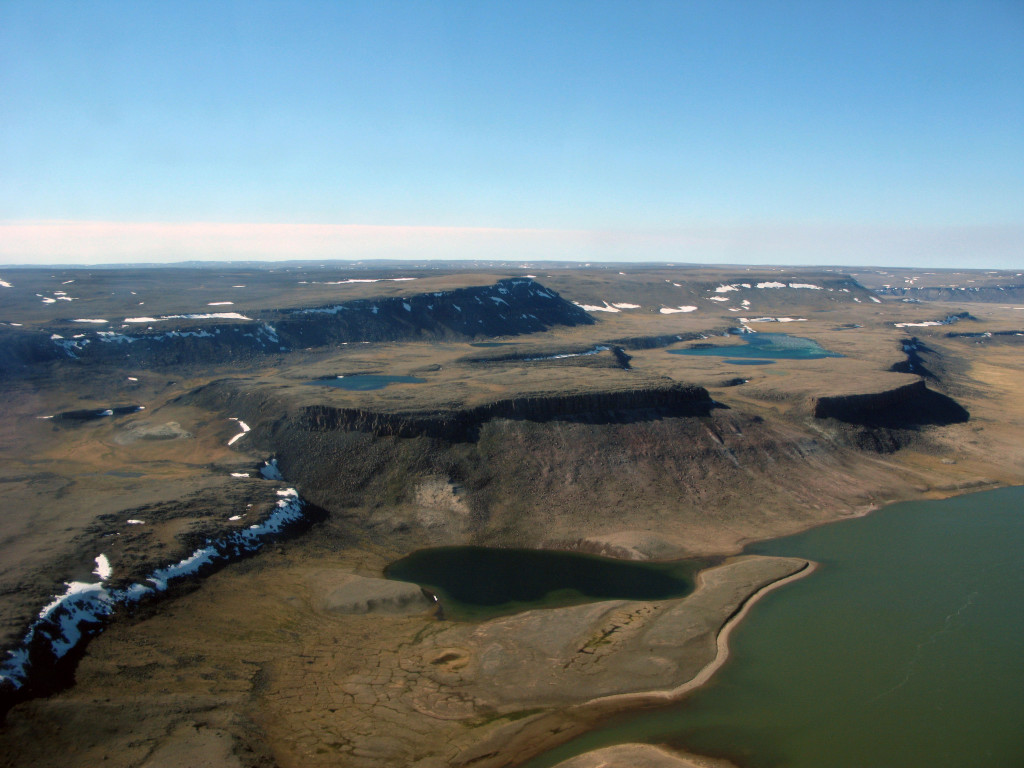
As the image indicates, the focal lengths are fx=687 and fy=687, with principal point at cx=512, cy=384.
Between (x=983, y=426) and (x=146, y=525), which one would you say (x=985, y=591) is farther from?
(x=146, y=525)

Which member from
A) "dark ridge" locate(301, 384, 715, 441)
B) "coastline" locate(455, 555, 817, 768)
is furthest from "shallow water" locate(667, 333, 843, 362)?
"coastline" locate(455, 555, 817, 768)

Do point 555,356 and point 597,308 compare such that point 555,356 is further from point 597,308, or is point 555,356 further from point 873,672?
point 597,308

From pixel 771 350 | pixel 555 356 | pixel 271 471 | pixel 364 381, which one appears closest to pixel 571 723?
pixel 271 471

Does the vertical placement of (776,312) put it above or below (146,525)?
above

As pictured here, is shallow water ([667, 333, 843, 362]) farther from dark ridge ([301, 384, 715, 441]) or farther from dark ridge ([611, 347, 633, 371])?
dark ridge ([301, 384, 715, 441])

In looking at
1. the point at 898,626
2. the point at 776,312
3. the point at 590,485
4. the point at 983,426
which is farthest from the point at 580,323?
the point at 898,626

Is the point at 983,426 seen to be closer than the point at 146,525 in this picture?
No

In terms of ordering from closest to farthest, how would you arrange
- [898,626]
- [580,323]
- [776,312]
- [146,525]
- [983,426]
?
1. [898,626]
2. [146,525]
3. [983,426]
4. [580,323]
5. [776,312]

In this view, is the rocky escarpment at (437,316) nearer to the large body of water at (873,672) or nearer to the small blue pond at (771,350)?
Result: the small blue pond at (771,350)
